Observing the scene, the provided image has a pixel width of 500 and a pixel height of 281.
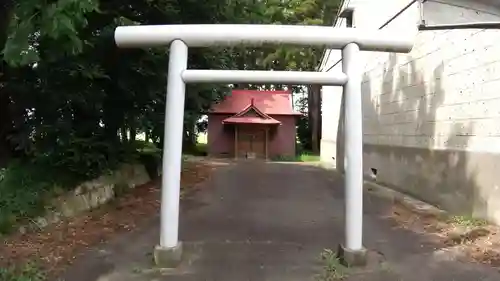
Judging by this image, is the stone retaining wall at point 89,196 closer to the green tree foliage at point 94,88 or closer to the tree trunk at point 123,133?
the green tree foliage at point 94,88

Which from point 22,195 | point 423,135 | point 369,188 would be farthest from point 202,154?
point 22,195

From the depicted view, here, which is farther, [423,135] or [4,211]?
[423,135]

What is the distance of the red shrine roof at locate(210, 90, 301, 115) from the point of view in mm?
30791

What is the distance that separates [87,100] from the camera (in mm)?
8961

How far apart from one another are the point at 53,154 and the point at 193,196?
335 cm

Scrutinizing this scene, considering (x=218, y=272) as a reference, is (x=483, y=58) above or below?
above

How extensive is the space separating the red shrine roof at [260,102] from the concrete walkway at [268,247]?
2028cm

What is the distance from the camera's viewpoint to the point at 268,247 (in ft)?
21.8

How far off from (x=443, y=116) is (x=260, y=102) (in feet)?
73.7

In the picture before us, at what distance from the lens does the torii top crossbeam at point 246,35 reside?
243 inches

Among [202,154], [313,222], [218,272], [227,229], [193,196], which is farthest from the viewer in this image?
[202,154]

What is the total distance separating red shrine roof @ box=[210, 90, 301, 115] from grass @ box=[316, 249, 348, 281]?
2410 centimetres

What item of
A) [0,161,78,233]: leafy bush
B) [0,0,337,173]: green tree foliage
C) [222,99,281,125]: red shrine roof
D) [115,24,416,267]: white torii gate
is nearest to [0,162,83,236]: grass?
[0,161,78,233]: leafy bush

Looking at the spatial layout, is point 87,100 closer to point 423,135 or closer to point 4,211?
point 4,211
